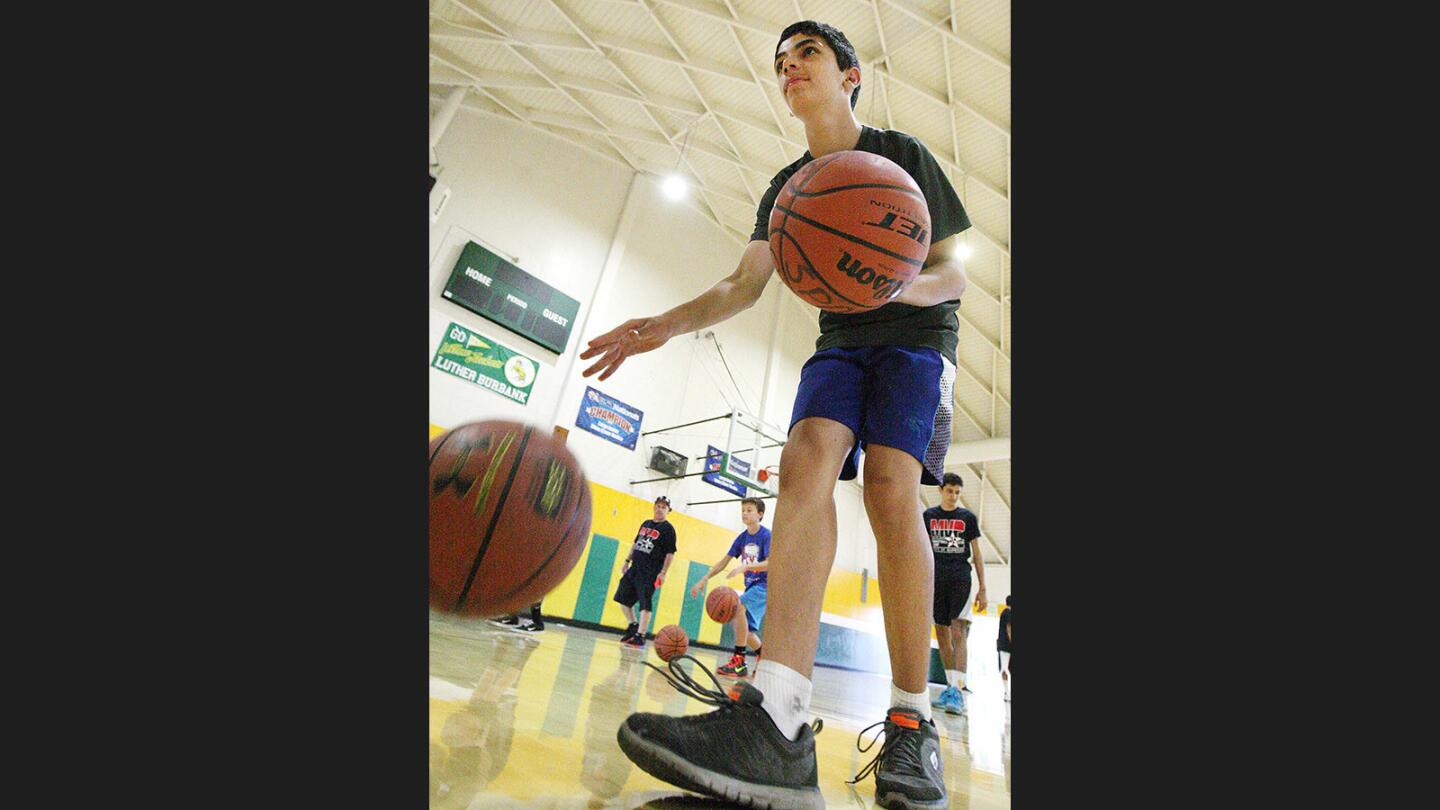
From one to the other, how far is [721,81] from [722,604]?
6.75m

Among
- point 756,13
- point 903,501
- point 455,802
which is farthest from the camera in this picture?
point 756,13

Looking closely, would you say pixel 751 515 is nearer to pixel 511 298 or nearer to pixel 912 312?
pixel 912 312

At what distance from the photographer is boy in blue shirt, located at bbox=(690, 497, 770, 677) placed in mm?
4836

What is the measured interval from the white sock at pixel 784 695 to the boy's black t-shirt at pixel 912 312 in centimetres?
61

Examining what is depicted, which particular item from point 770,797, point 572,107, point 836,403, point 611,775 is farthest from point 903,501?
point 572,107

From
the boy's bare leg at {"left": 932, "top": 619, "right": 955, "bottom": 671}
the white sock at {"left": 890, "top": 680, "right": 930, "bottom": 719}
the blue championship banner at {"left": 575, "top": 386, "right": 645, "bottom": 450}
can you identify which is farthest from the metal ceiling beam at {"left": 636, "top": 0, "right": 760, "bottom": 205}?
the white sock at {"left": 890, "top": 680, "right": 930, "bottom": 719}

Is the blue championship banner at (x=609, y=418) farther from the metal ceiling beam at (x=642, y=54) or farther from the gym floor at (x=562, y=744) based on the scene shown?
the gym floor at (x=562, y=744)

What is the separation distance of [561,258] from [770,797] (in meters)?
9.25

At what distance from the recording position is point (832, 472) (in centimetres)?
128

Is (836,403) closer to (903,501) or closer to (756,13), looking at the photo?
(903,501)

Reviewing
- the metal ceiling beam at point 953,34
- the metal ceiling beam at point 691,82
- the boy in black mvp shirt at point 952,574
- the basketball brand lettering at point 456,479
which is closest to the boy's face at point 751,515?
the boy in black mvp shirt at point 952,574

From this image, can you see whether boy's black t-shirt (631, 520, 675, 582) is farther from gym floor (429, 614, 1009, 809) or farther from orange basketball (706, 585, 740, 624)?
gym floor (429, 614, 1009, 809)

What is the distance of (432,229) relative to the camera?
8.26 meters

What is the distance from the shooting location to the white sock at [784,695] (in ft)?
3.41
